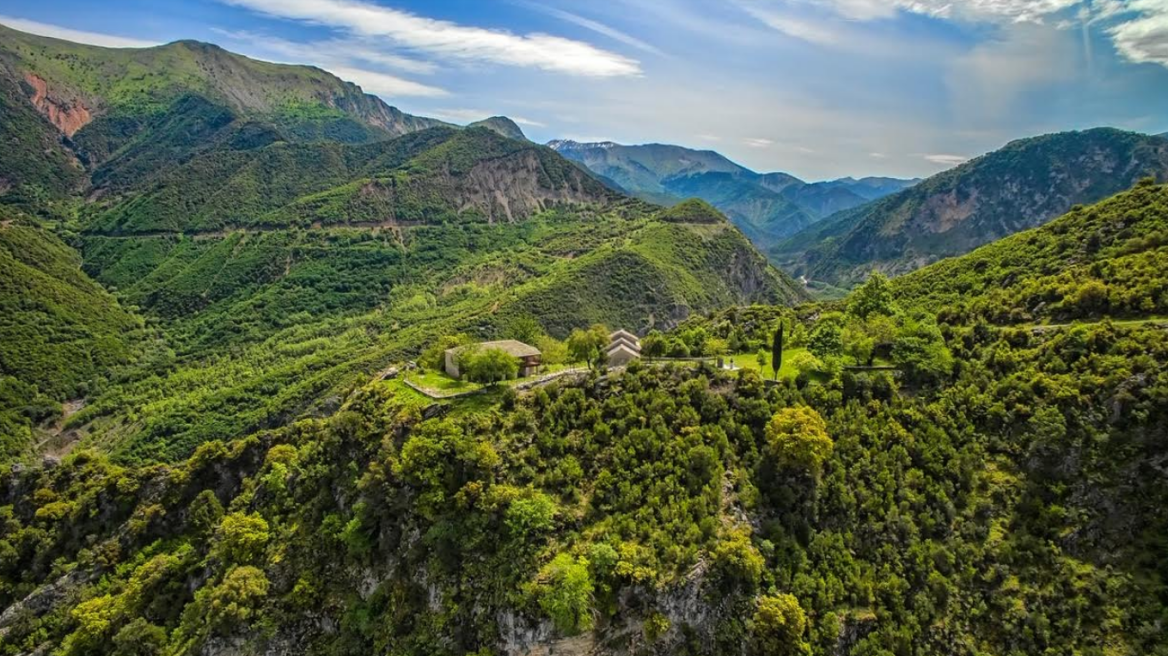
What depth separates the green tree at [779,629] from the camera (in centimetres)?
3591

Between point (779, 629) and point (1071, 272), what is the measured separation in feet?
161

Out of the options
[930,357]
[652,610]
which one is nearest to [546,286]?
[930,357]

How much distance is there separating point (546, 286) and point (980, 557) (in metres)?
156

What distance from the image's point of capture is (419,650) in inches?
1497

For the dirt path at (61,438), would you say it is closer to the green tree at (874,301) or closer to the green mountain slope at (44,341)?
the green mountain slope at (44,341)

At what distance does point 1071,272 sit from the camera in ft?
199

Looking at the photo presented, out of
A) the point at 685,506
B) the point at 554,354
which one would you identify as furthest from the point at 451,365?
the point at 685,506

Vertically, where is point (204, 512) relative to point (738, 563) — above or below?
below

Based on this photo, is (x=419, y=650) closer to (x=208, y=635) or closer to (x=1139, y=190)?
(x=208, y=635)

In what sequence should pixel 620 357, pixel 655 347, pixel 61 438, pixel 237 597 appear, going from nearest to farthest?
pixel 237 597, pixel 620 357, pixel 655 347, pixel 61 438

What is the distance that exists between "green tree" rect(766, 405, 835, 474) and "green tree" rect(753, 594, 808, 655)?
9.21 m

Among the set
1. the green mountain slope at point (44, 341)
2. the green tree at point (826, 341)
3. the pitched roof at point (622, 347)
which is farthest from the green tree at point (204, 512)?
the green mountain slope at point (44, 341)

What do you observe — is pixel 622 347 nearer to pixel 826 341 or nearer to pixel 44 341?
pixel 826 341

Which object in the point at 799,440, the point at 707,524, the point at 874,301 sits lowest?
the point at 707,524
